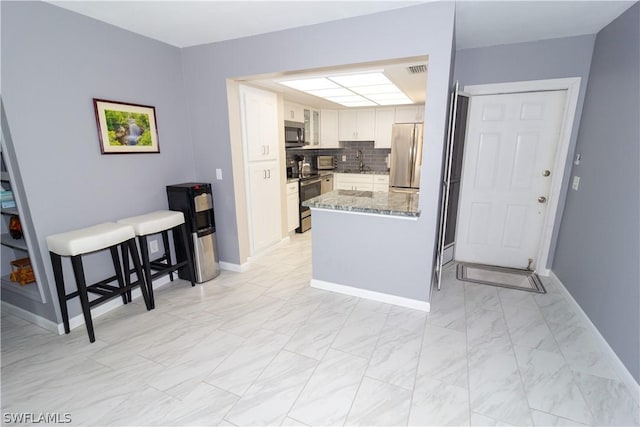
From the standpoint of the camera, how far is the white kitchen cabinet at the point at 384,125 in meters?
5.47

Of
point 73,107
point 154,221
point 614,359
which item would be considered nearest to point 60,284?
point 154,221

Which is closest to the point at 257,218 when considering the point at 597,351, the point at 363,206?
the point at 363,206

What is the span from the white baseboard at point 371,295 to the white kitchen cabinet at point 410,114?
3.66 m

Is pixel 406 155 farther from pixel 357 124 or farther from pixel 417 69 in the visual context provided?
pixel 417 69

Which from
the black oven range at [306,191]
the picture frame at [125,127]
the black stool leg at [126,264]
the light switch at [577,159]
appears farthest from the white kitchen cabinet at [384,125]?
the black stool leg at [126,264]

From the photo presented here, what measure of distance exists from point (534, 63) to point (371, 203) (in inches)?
85.5

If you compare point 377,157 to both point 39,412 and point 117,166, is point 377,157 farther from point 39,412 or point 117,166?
point 39,412

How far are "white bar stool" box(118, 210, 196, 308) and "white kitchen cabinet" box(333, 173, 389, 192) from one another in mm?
3441

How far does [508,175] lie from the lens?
3.28 meters

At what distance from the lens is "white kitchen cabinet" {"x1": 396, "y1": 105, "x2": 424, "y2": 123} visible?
5222 millimetres

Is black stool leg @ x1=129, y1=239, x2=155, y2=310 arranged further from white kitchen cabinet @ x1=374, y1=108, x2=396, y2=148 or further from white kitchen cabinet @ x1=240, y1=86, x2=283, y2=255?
white kitchen cabinet @ x1=374, y1=108, x2=396, y2=148

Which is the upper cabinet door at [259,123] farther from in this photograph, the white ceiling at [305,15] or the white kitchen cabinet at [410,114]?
the white kitchen cabinet at [410,114]

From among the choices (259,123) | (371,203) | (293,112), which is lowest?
(371,203)

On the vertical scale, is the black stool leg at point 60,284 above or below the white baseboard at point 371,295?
above
